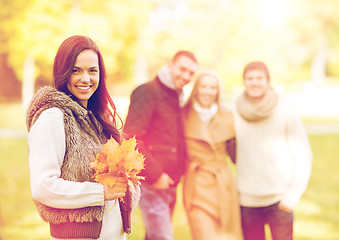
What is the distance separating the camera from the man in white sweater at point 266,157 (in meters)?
3.88

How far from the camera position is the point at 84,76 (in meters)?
2.19

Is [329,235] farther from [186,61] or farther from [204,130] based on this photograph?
[186,61]

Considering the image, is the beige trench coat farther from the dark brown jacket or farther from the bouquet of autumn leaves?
the bouquet of autumn leaves

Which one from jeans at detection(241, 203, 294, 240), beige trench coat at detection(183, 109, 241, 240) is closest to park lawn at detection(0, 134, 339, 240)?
beige trench coat at detection(183, 109, 241, 240)

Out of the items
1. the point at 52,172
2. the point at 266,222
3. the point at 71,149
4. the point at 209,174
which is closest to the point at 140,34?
the point at 209,174

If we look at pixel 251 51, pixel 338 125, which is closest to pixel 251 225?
pixel 338 125

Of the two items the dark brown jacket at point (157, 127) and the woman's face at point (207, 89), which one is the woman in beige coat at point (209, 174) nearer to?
the woman's face at point (207, 89)

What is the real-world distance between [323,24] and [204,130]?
38907 millimetres

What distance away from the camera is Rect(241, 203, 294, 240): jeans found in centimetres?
379

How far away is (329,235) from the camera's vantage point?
581 centimetres

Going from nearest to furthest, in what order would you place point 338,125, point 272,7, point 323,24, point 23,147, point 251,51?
point 23,147 < point 338,125 < point 251,51 < point 272,7 < point 323,24

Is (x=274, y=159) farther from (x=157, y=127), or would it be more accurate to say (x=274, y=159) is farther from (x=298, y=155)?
(x=157, y=127)

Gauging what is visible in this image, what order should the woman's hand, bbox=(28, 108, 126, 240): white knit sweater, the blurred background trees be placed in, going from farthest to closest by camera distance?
the blurred background trees
the woman's hand
bbox=(28, 108, 126, 240): white knit sweater

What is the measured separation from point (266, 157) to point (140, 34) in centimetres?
2092
